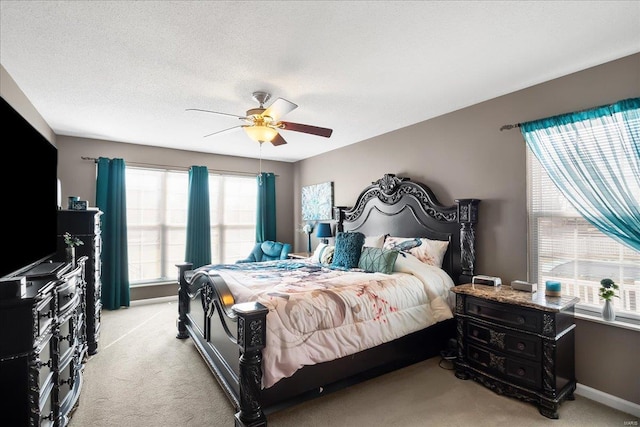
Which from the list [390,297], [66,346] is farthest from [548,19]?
[66,346]

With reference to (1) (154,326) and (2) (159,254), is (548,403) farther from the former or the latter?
(2) (159,254)

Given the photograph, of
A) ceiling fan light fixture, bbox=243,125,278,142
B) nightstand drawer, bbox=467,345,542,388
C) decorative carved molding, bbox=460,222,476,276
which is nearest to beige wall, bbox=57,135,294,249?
ceiling fan light fixture, bbox=243,125,278,142

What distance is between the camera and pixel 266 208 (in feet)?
20.4

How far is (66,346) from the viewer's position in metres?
2.23

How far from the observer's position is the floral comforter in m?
2.14

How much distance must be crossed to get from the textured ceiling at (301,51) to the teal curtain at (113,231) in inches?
52.7

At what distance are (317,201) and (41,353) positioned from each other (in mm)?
4455

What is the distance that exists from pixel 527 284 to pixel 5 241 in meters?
3.56

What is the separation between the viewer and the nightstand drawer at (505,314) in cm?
236

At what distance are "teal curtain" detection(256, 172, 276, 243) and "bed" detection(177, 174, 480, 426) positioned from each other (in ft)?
6.93

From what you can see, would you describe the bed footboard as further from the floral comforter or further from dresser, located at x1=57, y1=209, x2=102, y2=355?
dresser, located at x1=57, y1=209, x2=102, y2=355

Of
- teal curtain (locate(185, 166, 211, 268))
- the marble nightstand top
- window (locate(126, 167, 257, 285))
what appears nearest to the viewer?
the marble nightstand top

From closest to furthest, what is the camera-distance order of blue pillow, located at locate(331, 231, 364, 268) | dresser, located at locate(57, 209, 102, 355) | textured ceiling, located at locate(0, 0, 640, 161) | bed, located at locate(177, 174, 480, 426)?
textured ceiling, located at locate(0, 0, 640, 161), bed, located at locate(177, 174, 480, 426), dresser, located at locate(57, 209, 102, 355), blue pillow, located at locate(331, 231, 364, 268)

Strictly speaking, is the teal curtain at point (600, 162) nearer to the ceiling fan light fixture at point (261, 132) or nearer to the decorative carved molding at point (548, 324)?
the decorative carved molding at point (548, 324)
